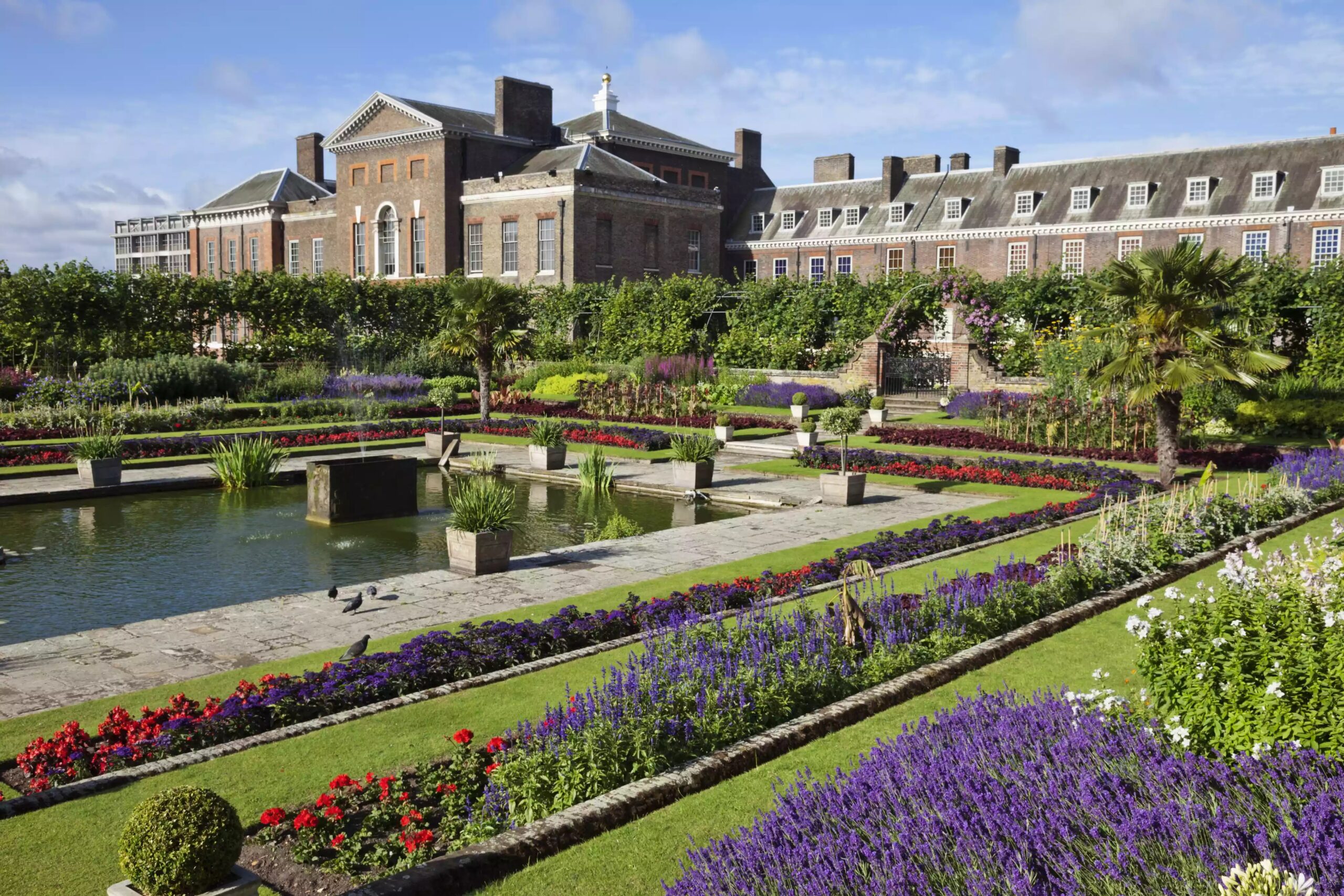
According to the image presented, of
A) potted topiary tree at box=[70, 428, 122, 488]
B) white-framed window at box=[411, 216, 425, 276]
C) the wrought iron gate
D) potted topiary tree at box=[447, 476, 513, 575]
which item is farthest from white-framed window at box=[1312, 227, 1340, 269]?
potted topiary tree at box=[70, 428, 122, 488]

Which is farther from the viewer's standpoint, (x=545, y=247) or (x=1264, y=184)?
(x=545, y=247)

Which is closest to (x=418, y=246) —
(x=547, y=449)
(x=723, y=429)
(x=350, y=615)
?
(x=723, y=429)

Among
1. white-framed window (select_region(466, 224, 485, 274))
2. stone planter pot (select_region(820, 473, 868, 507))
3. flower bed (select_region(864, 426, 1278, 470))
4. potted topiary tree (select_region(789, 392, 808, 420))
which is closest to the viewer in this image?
stone planter pot (select_region(820, 473, 868, 507))

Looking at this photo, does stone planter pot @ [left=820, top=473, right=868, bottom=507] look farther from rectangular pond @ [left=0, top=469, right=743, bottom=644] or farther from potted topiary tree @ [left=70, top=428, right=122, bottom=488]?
potted topiary tree @ [left=70, top=428, right=122, bottom=488]

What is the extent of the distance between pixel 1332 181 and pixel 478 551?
129ft

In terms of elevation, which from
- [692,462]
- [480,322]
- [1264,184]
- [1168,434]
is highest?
[1264,184]

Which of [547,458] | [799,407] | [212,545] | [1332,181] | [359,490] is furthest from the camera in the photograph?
[1332,181]

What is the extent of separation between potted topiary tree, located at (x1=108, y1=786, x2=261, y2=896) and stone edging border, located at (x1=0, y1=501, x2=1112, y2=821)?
158 cm

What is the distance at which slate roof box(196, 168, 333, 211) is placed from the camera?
2149 inches

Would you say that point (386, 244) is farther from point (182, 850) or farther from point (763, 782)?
point (182, 850)

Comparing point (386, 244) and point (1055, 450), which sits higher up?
point (386, 244)

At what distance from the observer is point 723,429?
71.0 feet

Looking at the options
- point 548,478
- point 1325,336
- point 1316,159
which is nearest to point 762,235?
point 1316,159

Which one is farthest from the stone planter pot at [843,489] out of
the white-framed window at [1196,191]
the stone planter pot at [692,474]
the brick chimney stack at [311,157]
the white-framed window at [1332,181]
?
the brick chimney stack at [311,157]
